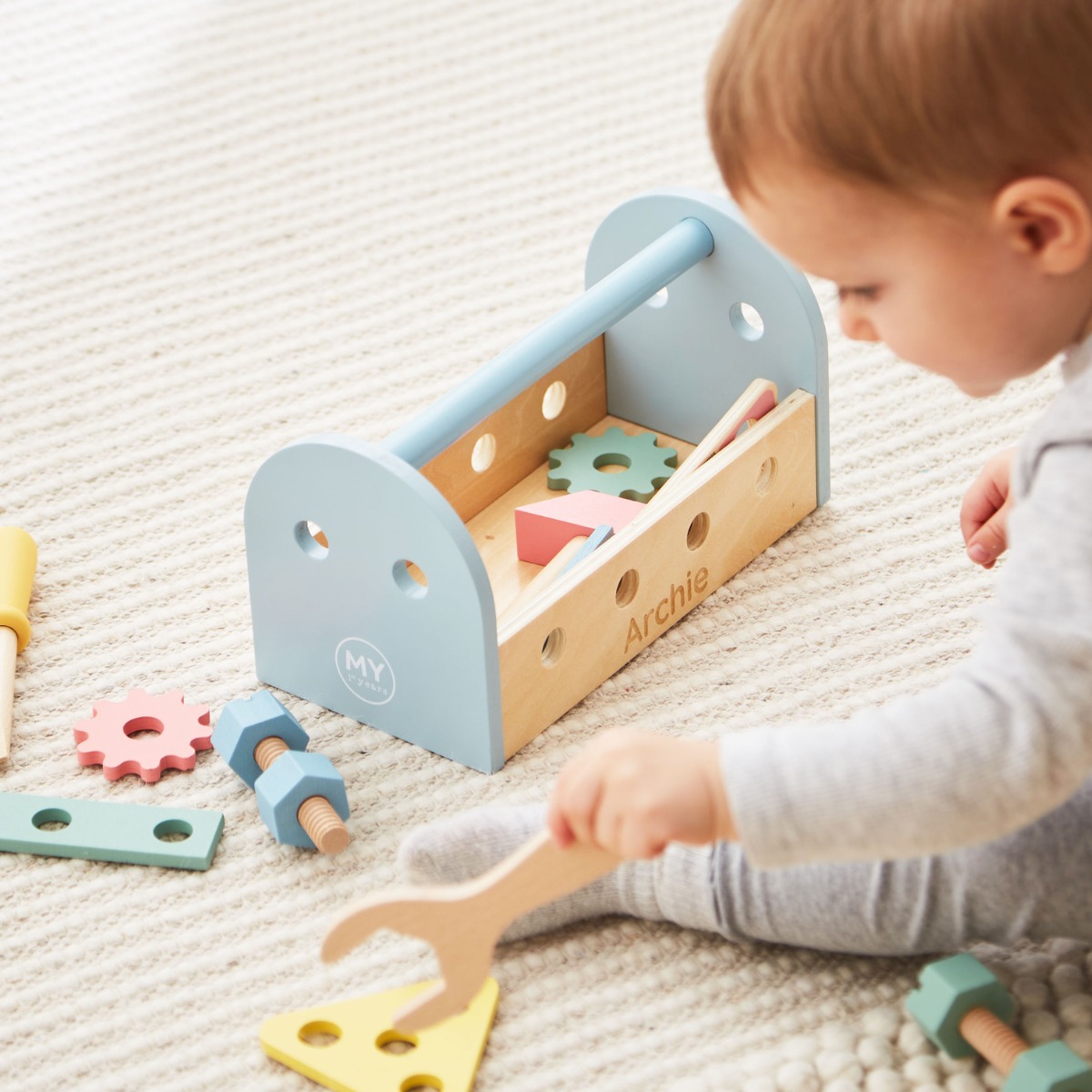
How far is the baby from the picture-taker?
0.58 meters

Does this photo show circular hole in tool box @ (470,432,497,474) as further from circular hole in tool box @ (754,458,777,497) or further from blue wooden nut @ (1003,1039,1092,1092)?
blue wooden nut @ (1003,1039,1092,1092)

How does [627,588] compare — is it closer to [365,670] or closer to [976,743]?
[365,670]

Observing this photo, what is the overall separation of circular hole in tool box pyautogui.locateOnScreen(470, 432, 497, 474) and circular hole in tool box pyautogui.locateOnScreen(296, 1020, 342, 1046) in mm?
445

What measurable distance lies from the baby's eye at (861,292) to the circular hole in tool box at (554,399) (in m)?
0.52

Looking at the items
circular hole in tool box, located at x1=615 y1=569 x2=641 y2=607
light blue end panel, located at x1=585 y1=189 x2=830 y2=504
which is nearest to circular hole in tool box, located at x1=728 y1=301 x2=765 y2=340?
light blue end panel, located at x1=585 y1=189 x2=830 y2=504

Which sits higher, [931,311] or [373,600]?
[931,311]

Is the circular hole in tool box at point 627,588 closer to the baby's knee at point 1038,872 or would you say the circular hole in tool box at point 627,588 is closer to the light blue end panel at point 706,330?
the light blue end panel at point 706,330

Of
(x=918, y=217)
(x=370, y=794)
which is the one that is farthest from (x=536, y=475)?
(x=918, y=217)

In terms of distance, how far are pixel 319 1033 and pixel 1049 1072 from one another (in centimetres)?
36

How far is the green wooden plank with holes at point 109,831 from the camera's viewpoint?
0.91 m

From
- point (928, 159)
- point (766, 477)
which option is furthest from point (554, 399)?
point (928, 159)

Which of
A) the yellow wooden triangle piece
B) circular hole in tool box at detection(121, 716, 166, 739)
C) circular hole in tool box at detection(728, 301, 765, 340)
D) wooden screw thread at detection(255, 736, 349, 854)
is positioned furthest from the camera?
circular hole in tool box at detection(728, 301, 765, 340)

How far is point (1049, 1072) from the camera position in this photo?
28.0 inches

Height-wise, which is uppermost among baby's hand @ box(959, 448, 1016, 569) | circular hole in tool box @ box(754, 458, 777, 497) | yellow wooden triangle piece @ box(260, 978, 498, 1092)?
baby's hand @ box(959, 448, 1016, 569)
